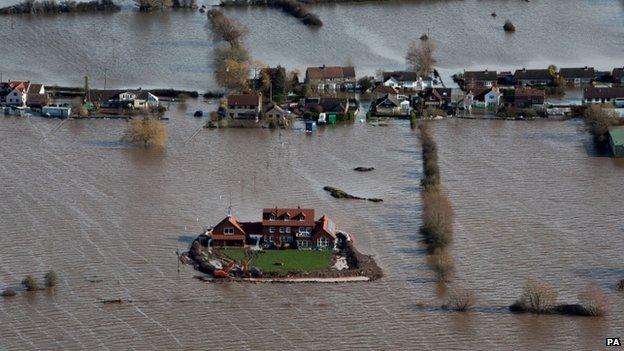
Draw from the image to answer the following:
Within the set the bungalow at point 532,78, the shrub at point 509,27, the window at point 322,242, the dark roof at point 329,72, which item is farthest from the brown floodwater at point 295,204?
the shrub at point 509,27

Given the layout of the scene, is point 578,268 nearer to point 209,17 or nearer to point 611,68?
point 611,68

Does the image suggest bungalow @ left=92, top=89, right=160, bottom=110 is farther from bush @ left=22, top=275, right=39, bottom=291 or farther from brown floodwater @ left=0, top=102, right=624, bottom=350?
bush @ left=22, top=275, right=39, bottom=291

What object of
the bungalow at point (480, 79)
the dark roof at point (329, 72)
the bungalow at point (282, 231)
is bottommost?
the bungalow at point (282, 231)

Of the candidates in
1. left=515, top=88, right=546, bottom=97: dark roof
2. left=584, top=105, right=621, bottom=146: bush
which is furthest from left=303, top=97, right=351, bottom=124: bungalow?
left=584, top=105, right=621, bottom=146: bush

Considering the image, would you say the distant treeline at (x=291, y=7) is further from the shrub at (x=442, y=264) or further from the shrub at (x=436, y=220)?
the shrub at (x=442, y=264)

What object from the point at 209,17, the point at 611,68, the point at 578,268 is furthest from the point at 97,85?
the point at 578,268

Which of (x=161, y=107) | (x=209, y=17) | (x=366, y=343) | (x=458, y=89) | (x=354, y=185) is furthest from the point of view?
(x=209, y=17)

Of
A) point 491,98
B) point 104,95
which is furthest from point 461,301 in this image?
point 104,95
